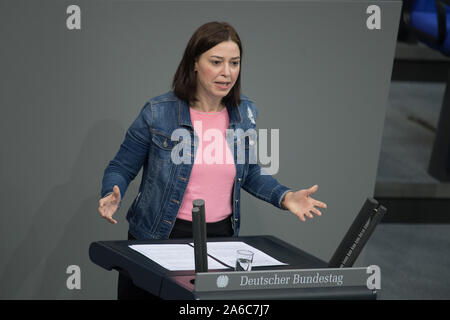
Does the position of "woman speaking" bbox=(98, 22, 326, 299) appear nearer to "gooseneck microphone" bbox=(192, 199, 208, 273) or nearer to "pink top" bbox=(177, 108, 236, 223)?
"pink top" bbox=(177, 108, 236, 223)

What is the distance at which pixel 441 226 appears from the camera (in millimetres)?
5281

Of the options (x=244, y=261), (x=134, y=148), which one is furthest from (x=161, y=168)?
(x=244, y=261)

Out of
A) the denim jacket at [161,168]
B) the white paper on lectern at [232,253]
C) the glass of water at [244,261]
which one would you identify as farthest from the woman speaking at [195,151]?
the glass of water at [244,261]

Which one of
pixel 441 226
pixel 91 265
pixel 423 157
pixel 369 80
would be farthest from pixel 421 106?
pixel 91 265

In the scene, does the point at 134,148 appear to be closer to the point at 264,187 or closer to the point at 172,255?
the point at 264,187

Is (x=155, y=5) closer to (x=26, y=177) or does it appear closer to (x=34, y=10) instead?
(x=34, y=10)

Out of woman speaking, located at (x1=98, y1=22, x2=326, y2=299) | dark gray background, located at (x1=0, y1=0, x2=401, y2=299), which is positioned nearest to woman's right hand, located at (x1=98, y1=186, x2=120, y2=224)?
woman speaking, located at (x1=98, y1=22, x2=326, y2=299)

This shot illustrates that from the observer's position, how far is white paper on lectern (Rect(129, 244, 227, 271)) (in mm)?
1858

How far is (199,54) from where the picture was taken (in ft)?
8.05

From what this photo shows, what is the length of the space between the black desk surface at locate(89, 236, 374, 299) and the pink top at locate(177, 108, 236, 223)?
364mm

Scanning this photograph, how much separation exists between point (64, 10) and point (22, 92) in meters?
0.37

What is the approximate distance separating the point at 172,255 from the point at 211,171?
58 cm

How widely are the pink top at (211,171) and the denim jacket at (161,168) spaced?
0.07ft

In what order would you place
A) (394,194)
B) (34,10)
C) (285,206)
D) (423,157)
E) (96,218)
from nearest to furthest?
(285,206) < (34,10) < (96,218) < (394,194) < (423,157)
